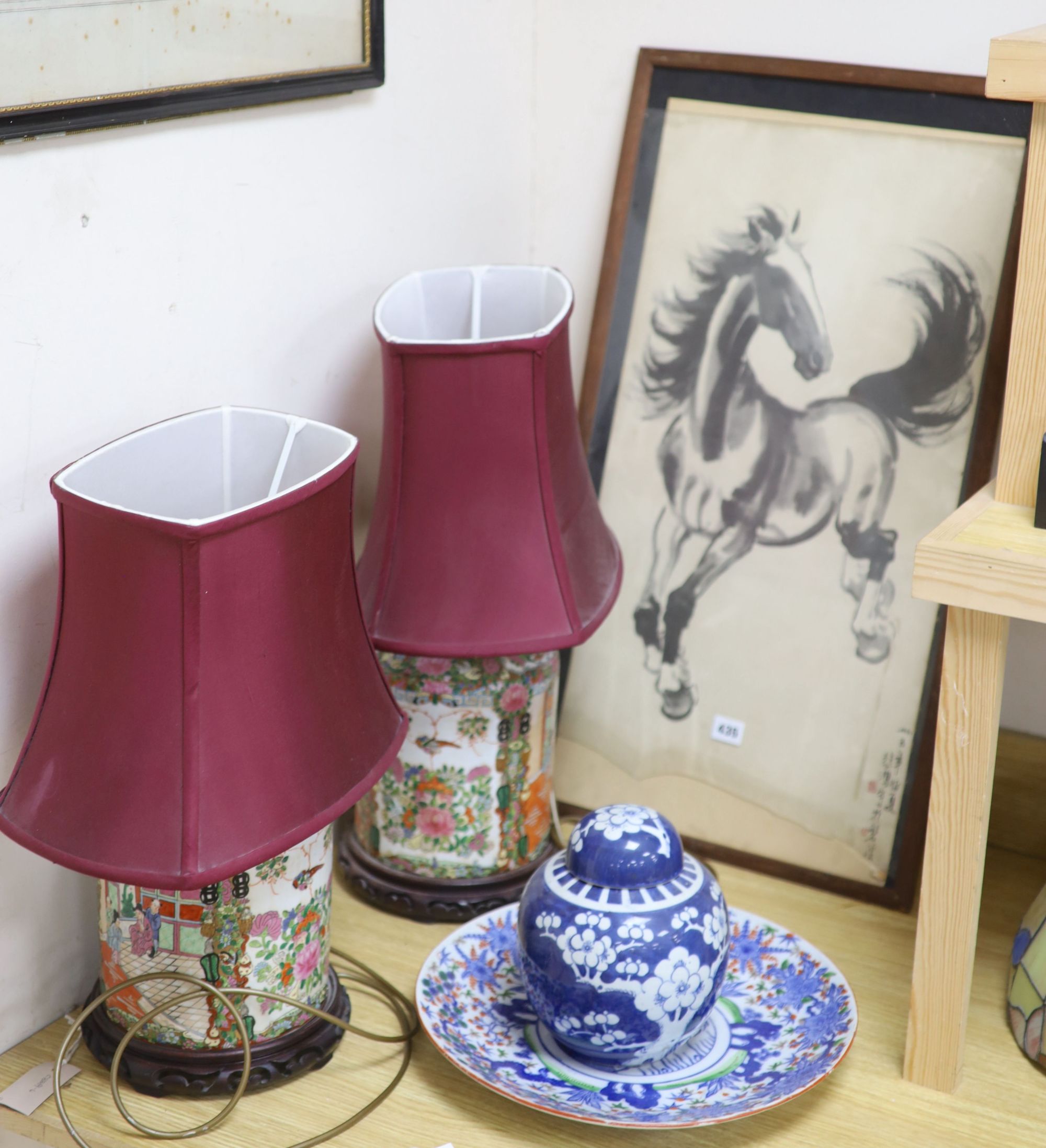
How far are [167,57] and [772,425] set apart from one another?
1.80 feet

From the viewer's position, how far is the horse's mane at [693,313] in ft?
3.58

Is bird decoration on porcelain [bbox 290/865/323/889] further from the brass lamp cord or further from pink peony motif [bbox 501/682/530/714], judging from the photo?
pink peony motif [bbox 501/682/530/714]

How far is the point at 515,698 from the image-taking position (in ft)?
3.14

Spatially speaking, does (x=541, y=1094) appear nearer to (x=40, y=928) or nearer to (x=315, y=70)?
(x=40, y=928)

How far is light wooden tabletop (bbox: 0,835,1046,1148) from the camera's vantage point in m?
0.78

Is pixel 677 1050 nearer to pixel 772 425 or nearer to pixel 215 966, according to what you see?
pixel 215 966

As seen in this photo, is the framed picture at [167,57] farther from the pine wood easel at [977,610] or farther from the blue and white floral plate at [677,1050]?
the blue and white floral plate at [677,1050]

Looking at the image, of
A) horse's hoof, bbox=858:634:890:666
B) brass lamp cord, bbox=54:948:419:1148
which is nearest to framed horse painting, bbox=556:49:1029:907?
horse's hoof, bbox=858:634:890:666

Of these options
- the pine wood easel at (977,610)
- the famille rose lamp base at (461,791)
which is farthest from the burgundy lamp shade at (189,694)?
the pine wood easel at (977,610)

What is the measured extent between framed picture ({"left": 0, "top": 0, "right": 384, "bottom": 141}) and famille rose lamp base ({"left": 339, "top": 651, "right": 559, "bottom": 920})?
1.34ft

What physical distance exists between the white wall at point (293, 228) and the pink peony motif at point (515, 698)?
0.73 feet

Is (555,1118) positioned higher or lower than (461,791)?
lower

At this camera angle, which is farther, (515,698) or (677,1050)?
(515,698)

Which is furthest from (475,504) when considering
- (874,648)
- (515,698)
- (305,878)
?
(874,648)
